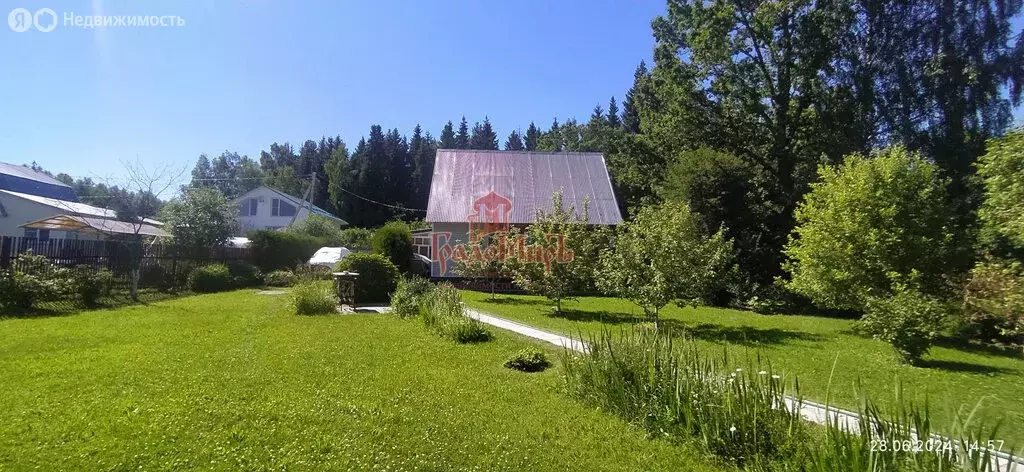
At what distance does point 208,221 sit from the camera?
81.1 feet

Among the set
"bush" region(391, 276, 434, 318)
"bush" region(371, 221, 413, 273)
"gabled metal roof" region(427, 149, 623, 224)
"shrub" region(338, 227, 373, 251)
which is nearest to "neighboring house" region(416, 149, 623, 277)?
"gabled metal roof" region(427, 149, 623, 224)

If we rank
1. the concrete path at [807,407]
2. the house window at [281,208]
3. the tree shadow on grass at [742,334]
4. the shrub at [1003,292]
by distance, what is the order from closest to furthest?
1. the concrete path at [807,407]
2. the shrub at [1003,292]
3. the tree shadow on grass at [742,334]
4. the house window at [281,208]

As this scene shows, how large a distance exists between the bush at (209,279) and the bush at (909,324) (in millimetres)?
18890

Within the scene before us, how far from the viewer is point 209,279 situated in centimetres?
1875

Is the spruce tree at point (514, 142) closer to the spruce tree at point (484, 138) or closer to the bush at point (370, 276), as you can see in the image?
the spruce tree at point (484, 138)

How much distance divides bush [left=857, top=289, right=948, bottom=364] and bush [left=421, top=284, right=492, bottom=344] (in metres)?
7.06

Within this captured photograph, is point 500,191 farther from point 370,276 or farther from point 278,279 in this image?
point 278,279

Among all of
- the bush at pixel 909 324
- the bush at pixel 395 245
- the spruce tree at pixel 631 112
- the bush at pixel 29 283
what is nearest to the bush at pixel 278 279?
the bush at pixel 395 245

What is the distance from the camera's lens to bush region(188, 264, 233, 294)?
18328 millimetres

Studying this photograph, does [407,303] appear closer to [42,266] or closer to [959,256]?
[42,266]

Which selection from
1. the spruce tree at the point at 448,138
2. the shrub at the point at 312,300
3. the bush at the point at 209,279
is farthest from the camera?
the spruce tree at the point at 448,138

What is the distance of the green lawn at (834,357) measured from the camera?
22.3ft

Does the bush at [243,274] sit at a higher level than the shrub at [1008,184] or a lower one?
lower

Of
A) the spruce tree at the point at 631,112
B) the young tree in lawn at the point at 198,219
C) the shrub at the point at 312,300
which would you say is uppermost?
the spruce tree at the point at 631,112
